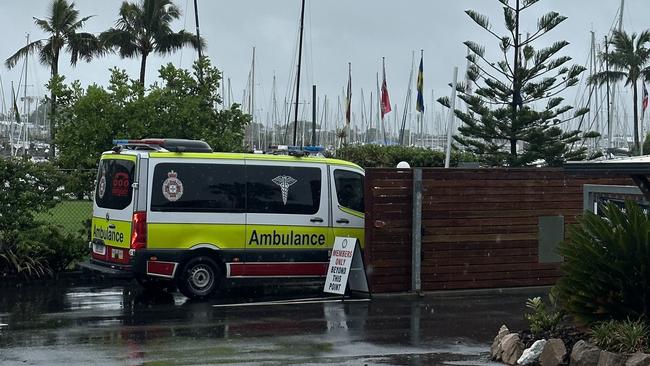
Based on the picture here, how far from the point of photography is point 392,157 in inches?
1325

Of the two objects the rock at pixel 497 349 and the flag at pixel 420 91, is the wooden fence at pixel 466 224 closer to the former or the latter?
the rock at pixel 497 349

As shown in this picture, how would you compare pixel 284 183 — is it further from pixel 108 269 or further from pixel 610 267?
pixel 610 267

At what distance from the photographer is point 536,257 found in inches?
716

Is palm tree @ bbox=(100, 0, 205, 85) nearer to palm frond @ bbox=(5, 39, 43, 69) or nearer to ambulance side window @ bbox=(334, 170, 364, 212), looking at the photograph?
palm frond @ bbox=(5, 39, 43, 69)

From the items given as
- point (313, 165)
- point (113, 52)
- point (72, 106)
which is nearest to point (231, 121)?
point (72, 106)

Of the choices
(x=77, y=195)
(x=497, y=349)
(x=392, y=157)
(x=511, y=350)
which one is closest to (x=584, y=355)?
(x=511, y=350)

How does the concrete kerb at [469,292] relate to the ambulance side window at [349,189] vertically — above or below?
below

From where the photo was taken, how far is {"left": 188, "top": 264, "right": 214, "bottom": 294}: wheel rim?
16047 millimetres

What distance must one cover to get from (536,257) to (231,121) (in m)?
7.30

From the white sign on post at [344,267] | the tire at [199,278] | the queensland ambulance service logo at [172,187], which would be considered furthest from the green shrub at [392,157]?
the queensland ambulance service logo at [172,187]

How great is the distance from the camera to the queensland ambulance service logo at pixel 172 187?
15.6 m

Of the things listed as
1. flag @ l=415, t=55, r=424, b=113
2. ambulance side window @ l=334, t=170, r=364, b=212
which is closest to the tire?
ambulance side window @ l=334, t=170, r=364, b=212

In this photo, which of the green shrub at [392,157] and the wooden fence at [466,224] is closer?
the wooden fence at [466,224]

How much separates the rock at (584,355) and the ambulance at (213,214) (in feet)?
22.6
